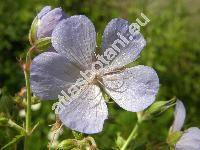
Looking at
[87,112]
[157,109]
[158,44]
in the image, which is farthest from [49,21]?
[158,44]

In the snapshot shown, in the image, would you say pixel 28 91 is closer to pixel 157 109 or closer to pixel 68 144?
pixel 68 144

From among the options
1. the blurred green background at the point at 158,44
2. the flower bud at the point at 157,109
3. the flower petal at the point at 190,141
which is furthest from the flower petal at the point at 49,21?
the blurred green background at the point at 158,44

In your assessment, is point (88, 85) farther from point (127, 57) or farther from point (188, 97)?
point (188, 97)

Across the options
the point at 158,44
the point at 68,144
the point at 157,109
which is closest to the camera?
the point at 68,144

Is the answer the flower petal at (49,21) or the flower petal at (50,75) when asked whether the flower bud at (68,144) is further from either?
the flower petal at (49,21)


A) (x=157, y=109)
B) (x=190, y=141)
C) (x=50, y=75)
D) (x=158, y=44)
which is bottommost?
(x=158, y=44)

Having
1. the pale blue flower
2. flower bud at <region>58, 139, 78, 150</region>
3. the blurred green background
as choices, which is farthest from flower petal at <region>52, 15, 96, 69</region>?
the blurred green background
